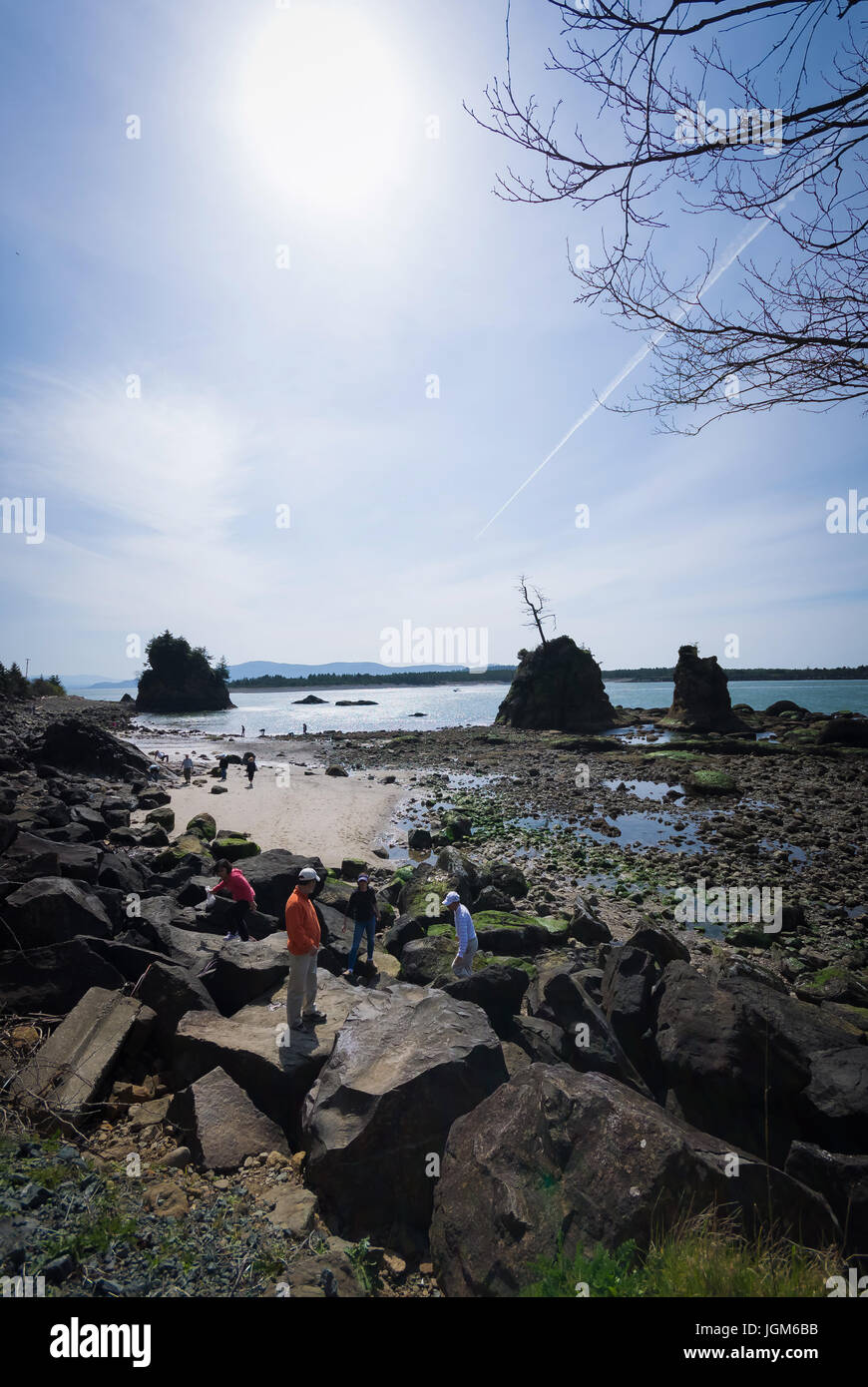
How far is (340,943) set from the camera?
11086 millimetres

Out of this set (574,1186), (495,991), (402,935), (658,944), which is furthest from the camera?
(402,935)

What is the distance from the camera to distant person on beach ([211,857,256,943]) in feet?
35.9

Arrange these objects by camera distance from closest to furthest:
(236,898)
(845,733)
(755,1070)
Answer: (755,1070)
(236,898)
(845,733)

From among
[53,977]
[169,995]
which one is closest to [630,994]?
[169,995]

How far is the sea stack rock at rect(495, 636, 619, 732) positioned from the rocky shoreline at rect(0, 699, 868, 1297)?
5046cm

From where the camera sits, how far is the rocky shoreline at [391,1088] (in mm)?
4180

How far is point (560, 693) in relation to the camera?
6556 cm

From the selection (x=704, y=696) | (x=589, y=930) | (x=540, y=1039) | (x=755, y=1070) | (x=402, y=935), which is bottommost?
(x=589, y=930)

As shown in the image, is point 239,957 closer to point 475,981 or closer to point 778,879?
point 475,981

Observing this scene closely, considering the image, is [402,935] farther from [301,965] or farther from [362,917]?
[301,965]

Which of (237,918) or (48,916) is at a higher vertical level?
(48,916)

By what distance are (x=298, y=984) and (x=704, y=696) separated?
5595 cm
